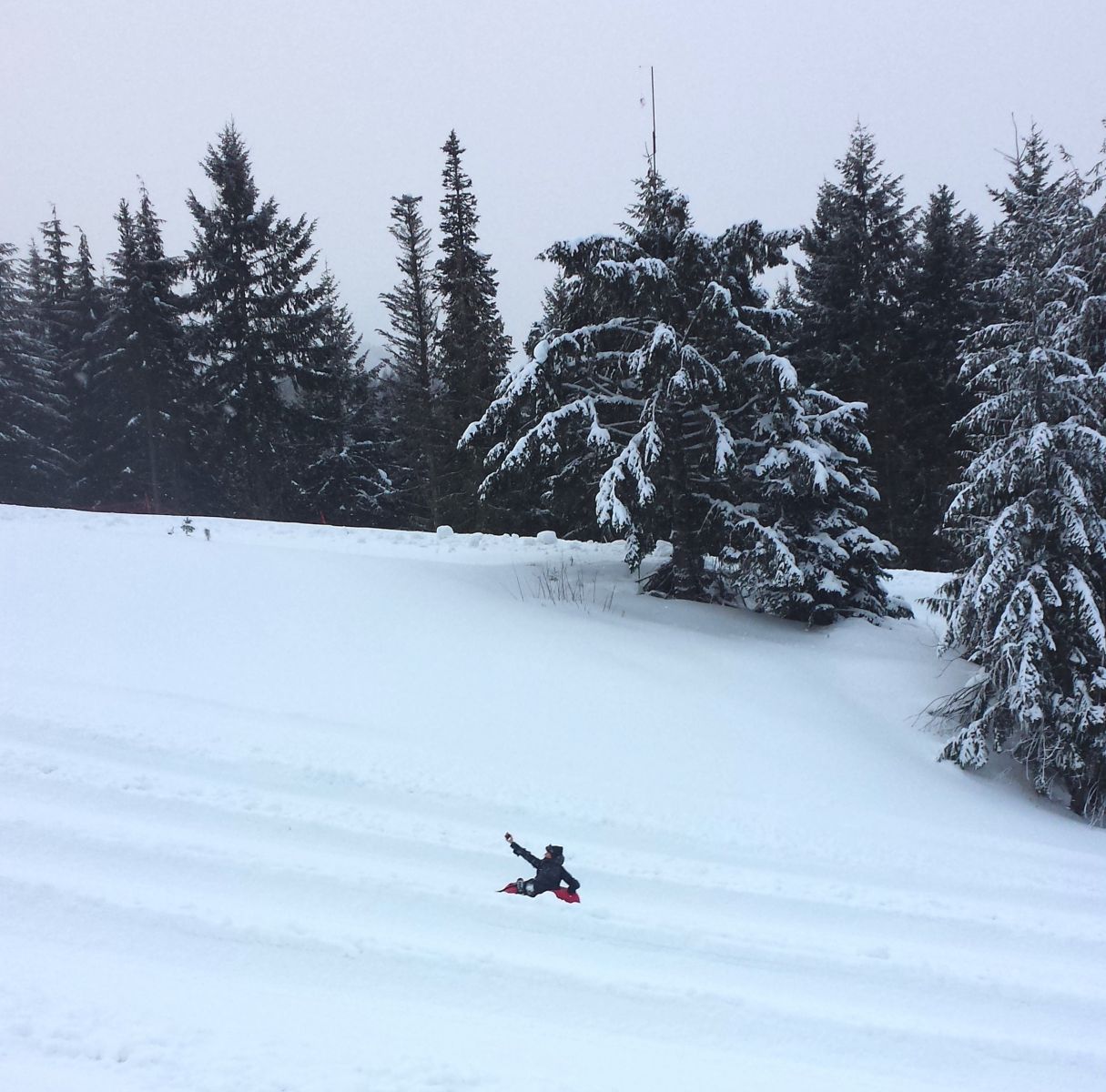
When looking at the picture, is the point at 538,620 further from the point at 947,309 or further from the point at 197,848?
the point at 947,309

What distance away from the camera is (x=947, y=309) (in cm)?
2278

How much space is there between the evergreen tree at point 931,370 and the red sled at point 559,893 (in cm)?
1927

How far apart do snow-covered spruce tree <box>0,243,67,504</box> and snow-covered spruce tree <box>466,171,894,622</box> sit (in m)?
23.4

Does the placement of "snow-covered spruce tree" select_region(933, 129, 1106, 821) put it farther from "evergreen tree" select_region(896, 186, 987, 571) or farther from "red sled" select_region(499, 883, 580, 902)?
"evergreen tree" select_region(896, 186, 987, 571)

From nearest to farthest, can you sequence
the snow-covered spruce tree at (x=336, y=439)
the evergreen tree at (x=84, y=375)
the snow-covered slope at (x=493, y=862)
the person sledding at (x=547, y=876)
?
the snow-covered slope at (x=493, y=862)
the person sledding at (x=547, y=876)
the snow-covered spruce tree at (x=336, y=439)
the evergreen tree at (x=84, y=375)

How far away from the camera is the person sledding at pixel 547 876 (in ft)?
18.6

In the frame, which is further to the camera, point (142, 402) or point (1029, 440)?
point (142, 402)

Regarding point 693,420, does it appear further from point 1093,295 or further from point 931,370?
point 931,370

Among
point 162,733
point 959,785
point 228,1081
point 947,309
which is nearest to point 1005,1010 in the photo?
point 959,785

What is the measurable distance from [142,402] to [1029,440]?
90.5 ft

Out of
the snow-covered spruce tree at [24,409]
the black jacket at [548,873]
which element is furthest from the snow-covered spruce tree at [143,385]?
the black jacket at [548,873]

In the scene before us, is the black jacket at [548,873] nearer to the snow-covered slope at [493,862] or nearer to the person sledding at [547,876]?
the person sledding at [547,876]

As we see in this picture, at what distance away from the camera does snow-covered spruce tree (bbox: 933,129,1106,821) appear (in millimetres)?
8172

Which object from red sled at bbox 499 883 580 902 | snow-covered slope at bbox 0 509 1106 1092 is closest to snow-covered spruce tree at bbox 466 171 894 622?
snow-covered slope at bbox 0 509 1106 1092
